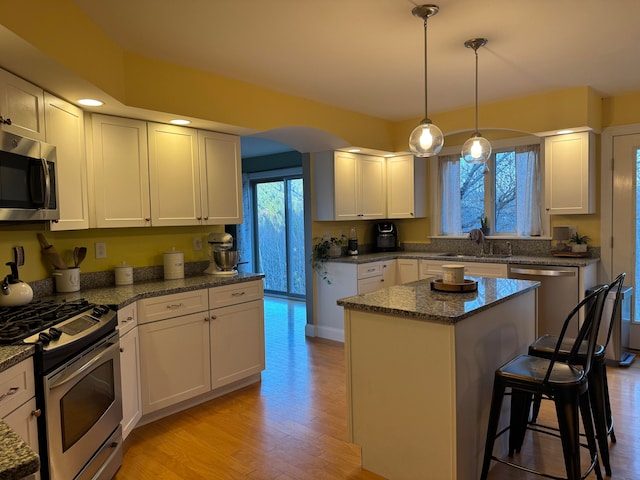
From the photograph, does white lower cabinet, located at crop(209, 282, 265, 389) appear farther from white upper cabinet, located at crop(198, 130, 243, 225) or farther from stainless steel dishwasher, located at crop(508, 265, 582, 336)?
stainless steel dishwasher, located at crop(508, 265, 582, 336)

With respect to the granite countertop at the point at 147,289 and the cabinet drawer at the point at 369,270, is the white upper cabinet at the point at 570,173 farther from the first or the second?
the granite countertop at the point at 147,289

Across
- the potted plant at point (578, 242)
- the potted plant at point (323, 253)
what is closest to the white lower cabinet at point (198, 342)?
the potted plant at point (323, 253)

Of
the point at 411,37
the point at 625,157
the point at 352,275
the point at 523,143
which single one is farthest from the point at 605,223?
the point at 411,37

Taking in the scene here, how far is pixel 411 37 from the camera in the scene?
115 inches

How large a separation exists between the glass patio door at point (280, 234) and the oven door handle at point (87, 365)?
4843 millimetres

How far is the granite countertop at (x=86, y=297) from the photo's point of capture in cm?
84

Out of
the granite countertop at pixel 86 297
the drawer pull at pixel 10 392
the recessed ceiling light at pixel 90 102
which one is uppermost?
the recessed ceiling light at pixel 90 102

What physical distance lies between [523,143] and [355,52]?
272 centimetres

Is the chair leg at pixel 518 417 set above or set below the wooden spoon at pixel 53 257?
below

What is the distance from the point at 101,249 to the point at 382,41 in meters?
2.47

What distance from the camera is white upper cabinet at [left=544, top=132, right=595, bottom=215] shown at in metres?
4.25

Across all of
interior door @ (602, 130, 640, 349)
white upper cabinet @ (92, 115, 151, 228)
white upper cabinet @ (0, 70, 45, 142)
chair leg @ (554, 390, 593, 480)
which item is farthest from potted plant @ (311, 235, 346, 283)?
chair leg @ (554, 390, 593, 480)

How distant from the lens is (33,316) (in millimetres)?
2221

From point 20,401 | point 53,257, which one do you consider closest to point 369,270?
point 53,257
